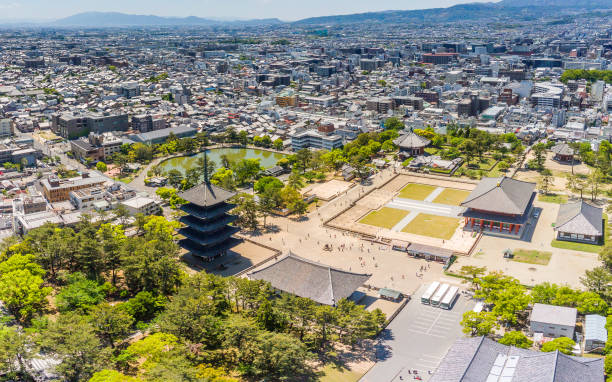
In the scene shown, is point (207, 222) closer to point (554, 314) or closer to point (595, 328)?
point (554, 314)

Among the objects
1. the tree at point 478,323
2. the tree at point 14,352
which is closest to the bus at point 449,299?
the tree at point 478,323

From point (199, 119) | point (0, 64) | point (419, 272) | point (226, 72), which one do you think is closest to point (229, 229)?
point (419, 272)

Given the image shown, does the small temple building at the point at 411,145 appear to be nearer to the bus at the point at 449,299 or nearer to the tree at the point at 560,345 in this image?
the bus at the point at 449,299

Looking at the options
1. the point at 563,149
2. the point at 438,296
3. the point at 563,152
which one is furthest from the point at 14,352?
the point at 563,149

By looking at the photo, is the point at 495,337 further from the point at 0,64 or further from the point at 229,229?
the point at 0,64

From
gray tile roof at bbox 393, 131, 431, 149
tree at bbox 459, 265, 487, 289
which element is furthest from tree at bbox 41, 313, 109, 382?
gray tile roof at bbox 393, 131, 431, 149

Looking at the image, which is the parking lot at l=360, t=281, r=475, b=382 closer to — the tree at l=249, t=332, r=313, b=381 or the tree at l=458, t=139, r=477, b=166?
the tree at l=249, t=332, r=313, b=381
